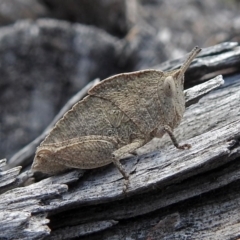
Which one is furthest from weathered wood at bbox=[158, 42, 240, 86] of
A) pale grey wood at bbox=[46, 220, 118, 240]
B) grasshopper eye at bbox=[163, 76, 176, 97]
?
pale grey wood at bbox=[46, 220, 118, 240]

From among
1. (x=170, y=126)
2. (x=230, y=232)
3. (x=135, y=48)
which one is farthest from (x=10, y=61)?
(x=230, y=232)

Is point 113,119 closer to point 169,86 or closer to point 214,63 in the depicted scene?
point 169,86

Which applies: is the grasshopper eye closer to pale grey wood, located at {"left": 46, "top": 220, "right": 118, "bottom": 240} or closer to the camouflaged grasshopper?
the camouflaged grasshopper

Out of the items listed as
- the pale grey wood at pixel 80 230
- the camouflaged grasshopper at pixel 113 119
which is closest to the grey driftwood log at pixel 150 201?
the pale grey wood at pixel 80 230

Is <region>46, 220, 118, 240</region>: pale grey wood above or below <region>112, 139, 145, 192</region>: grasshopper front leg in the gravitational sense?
below

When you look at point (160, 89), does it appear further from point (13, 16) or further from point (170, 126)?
point (13, 16)

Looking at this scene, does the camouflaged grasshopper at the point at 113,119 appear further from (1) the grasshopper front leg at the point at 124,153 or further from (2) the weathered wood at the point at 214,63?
(2) the weathered wood at the point at 214,63

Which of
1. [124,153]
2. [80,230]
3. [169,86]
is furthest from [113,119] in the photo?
[80,230]

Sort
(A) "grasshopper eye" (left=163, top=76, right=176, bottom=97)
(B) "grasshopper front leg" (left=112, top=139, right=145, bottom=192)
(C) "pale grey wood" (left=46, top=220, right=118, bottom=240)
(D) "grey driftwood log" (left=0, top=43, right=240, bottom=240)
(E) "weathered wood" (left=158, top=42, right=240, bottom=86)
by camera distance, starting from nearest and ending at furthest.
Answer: (D) "grey driftwood log" (left=0, top=43, right=240, bottom=240) < (C) "pale grey wood" (left=46, top=220, right=118, bottom=240) < (B) "grasshopper front leg" (left=112, top=139, right=145, bottom=192) < (A) "grasshopper eye" (left=163, top=76, right=176, bottom=97) < (E) "weathered wood" (left=158, top=42, right=240, bottom=86)
